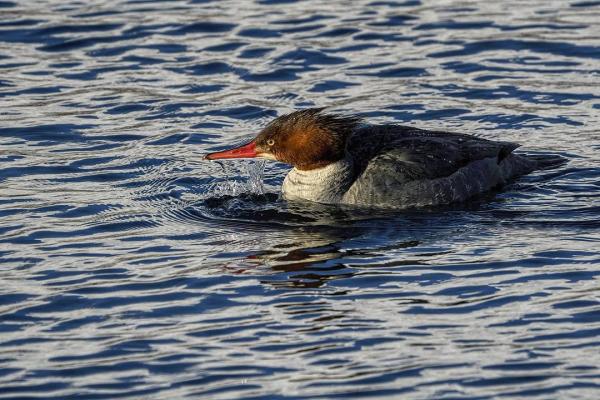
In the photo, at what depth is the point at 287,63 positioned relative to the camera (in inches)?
698

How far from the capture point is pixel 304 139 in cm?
1364

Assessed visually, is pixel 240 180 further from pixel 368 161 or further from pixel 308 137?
pixel 368 161

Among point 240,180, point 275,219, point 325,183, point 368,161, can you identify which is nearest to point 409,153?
point 368,161

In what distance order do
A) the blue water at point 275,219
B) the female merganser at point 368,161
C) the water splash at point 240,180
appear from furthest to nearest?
the water splash at point 240,180, the female merganser at point 368,161, the blue water at point 275,219

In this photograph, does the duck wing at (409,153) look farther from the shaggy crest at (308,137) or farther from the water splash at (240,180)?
the water splash at (240,180)

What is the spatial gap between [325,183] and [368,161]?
20.0 inches

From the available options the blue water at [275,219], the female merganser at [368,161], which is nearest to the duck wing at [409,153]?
the female merganser at [368,161]

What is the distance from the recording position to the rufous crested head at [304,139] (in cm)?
1355

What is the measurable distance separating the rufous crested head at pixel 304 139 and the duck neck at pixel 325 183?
79 mm

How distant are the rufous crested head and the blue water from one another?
20.8 inches

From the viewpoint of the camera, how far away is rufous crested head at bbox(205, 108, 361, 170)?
44.5 ft

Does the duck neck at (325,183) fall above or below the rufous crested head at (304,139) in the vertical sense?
below

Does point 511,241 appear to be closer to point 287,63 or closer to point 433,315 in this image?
point 433,315

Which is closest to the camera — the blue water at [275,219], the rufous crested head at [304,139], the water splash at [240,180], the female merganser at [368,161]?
the blue water at [275,219]
